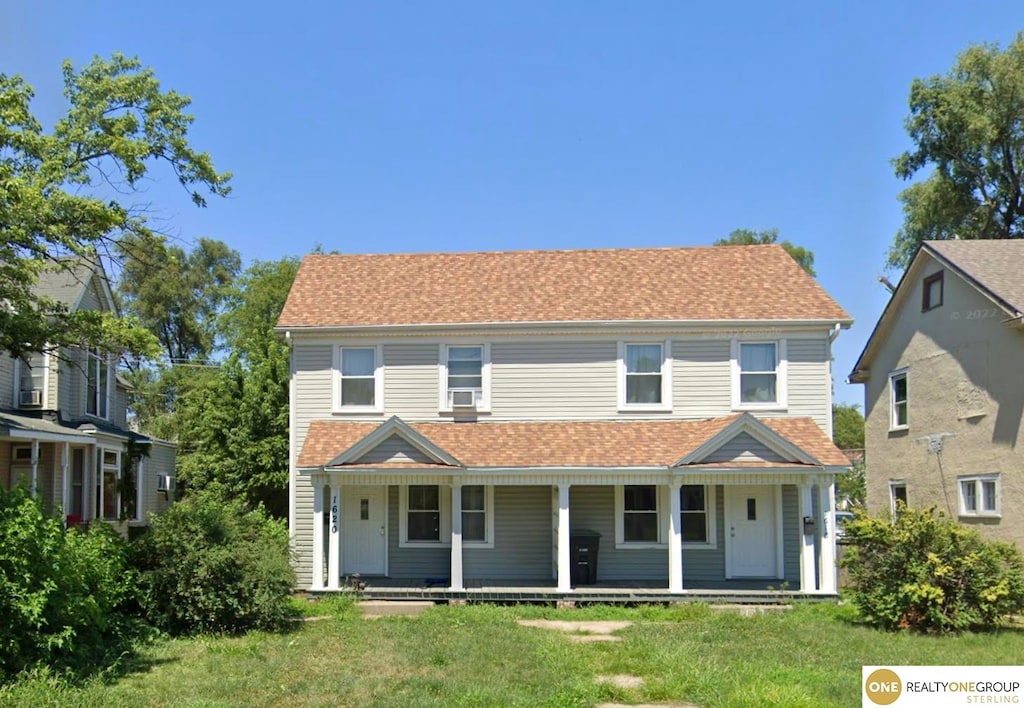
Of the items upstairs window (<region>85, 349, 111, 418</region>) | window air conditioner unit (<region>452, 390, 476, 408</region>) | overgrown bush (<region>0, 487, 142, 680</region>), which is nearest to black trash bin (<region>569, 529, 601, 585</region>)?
window air conditioner unit (<region>452, 390, 476, 408</region>)

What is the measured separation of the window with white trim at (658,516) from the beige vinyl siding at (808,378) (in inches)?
102

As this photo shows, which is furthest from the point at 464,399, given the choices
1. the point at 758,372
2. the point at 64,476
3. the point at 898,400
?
the point at 898,400

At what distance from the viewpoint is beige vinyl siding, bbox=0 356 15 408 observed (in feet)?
70.6

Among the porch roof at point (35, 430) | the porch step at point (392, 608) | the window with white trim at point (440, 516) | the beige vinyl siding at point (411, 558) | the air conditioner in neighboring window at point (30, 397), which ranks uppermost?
the air conditioner in neighboring window at point (30, 397)

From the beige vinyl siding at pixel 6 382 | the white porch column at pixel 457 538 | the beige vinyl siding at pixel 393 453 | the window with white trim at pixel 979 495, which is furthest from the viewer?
the beige vinyl siding at pixel 6 382

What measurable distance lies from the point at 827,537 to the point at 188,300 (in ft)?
136

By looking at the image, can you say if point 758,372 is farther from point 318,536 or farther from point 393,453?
point 318,536

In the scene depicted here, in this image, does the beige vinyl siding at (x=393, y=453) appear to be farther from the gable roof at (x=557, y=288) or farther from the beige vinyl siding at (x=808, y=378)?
the beige vinyl siding at (x=808, y=378)

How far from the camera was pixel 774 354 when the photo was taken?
19734 millimetres

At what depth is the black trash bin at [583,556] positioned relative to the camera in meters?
18.7

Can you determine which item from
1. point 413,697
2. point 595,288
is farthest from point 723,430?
point 413,697

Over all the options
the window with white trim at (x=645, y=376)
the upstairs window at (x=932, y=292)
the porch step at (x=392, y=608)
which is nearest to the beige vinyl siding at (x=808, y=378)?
the window with white trim at (x=645, y=376)

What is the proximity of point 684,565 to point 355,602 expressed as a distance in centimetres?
681

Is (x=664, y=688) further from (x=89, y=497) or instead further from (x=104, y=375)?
(x=104, y=375)
